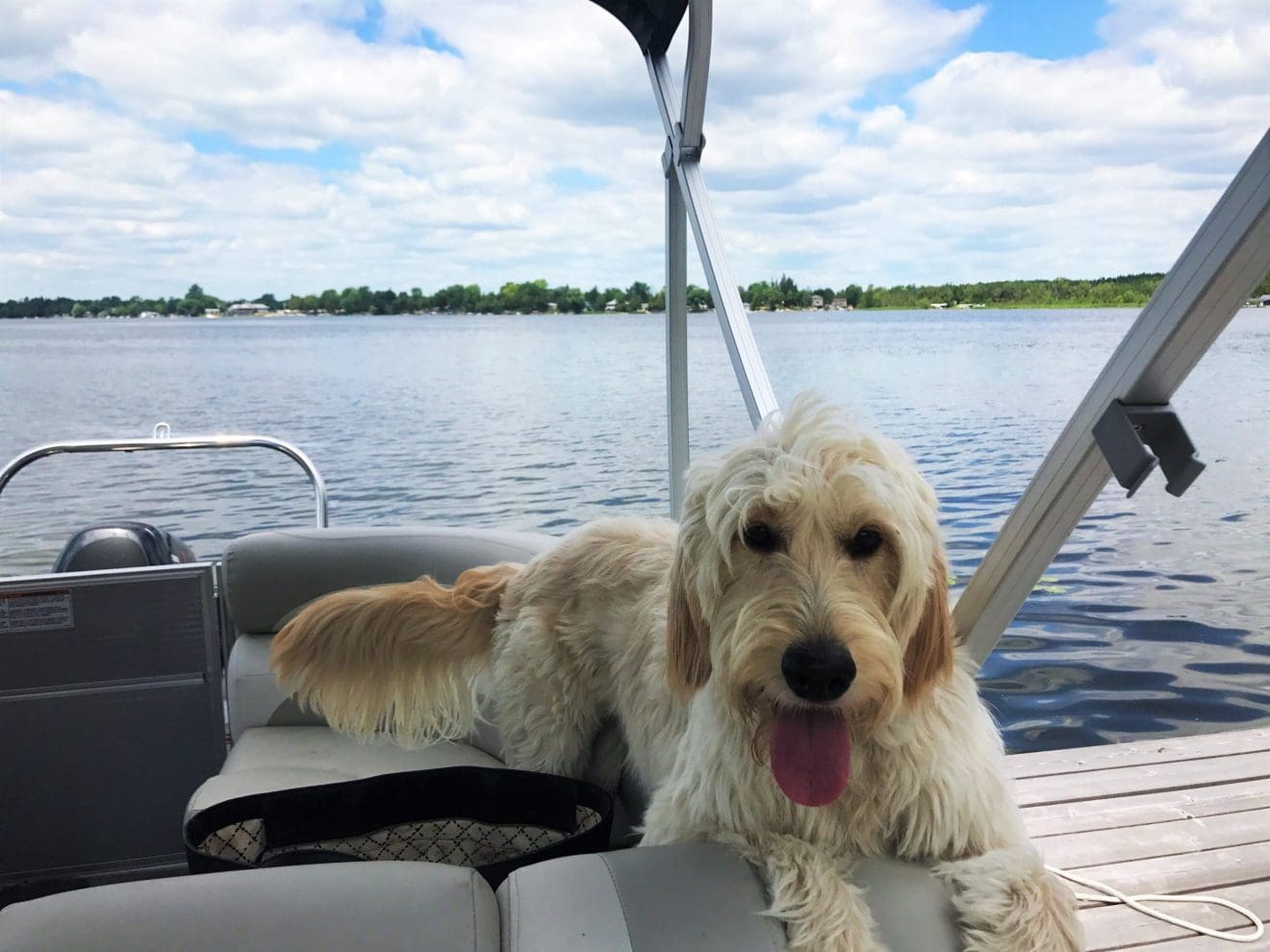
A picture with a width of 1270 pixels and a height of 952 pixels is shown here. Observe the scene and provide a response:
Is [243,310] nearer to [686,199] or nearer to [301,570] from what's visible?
[686,199]

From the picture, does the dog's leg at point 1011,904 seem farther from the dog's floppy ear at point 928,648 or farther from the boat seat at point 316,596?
the boat seat at point 316,596

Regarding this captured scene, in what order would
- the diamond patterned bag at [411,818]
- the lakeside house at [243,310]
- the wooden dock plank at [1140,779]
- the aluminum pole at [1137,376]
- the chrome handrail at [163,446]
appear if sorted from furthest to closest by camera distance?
the lakeside house at [243,310]
the chrome handrail at [163,446]
the wooden dock plank at [1140,779]
the diamond patterned bag at [411,818]
the aluminum pole at [1137,376]

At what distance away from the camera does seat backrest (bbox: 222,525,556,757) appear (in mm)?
2666

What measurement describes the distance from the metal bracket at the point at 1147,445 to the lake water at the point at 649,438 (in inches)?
1.4

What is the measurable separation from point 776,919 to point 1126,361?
0.97m

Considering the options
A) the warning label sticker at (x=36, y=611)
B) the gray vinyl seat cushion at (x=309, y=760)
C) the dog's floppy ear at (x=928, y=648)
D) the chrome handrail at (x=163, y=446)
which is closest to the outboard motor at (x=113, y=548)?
the warning label sticker at (x=36, y=611)

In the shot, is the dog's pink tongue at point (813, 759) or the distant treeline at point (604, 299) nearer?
the dog's pink tongue at point (813, 759)

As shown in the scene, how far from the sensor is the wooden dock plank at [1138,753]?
2949 mm

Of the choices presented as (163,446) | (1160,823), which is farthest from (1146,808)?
(163,446)

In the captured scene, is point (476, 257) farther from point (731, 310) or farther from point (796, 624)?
point (796, 624)

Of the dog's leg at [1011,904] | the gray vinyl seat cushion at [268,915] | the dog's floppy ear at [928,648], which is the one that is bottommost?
the dog's leg at [1011,904]

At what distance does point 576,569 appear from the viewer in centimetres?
238

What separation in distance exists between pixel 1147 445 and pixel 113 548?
8.98 feet

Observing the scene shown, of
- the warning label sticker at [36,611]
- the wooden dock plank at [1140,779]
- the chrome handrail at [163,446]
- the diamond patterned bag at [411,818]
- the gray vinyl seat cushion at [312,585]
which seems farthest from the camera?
the chrome handrail at [163,446]
